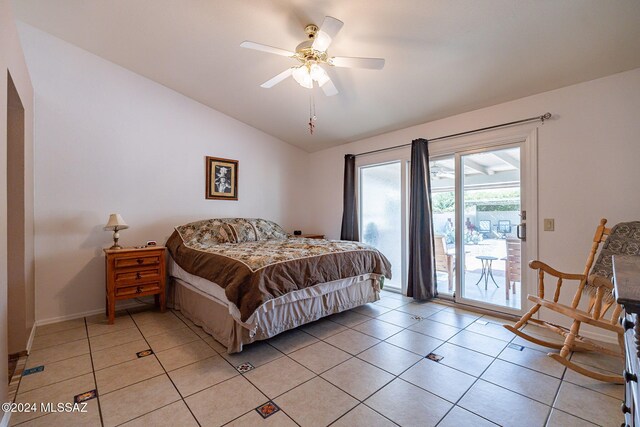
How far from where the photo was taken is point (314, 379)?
1.91m

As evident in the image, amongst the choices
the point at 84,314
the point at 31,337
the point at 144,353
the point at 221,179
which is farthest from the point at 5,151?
the point at 221,179

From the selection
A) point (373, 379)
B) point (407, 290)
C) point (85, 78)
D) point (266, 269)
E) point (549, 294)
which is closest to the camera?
point (373, 379)

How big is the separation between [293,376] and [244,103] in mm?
3389

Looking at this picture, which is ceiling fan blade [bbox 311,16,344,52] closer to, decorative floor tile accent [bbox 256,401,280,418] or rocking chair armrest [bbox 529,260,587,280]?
rocking chair armrest [bbox 529,260,587,280]

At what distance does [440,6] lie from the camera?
202cm

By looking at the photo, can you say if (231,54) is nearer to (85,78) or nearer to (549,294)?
(85,78)

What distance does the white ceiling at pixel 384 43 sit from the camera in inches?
80.6

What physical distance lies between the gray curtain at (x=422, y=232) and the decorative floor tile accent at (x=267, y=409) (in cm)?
247

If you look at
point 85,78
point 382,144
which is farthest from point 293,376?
point 85,78

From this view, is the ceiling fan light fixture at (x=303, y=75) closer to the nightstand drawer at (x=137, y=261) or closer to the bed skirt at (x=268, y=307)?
the bed skirt at (x=268, y=307)

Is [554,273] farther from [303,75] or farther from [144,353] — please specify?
[144,353]

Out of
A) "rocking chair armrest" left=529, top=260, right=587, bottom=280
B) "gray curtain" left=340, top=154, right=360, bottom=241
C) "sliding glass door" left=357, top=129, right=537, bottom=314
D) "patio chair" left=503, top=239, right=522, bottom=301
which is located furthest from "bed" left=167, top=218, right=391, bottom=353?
"rocking chair armrest" left=529, top=260, right=587, bottom=280

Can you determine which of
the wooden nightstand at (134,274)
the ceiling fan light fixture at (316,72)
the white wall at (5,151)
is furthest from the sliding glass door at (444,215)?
the white wall at (5,151)

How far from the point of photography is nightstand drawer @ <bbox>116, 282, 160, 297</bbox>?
9.61 ft
